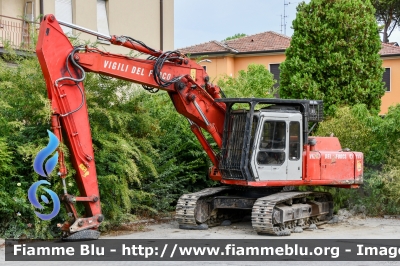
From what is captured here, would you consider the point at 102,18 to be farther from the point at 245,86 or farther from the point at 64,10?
the point at 245,86

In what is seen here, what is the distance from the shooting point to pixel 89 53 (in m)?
12.2

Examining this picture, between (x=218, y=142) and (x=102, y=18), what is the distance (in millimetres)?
10438

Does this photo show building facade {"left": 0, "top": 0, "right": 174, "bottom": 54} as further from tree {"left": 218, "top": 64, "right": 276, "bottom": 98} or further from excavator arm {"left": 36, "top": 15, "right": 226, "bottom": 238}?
excavator arm {"left": 36, "top": 15, "right": 226, "bottom": 238}

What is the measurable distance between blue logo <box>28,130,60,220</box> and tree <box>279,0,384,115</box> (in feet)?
34.6

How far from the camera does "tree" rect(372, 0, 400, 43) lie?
45828mm

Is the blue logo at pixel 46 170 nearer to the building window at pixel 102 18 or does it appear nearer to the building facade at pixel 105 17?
the building facade at pixel 105 17

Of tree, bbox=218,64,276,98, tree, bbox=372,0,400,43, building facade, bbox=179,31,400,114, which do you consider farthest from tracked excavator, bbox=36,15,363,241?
tree, bbox=372,0,400,43

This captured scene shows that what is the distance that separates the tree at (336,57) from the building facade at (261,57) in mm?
14215

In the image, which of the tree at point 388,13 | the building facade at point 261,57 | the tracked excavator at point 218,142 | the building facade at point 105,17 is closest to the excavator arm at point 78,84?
the tracked excavator at point 218,142

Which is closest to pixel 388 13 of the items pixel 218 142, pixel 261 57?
pixel 261 57

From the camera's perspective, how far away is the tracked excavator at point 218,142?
11.7 metres

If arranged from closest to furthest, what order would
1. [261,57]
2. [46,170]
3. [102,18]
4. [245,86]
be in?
[46,170], [245,86], [102,18], [261,57]

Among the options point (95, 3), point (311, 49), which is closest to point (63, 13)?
point (95, 3)

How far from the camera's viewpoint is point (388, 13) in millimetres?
46719
